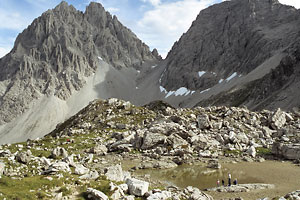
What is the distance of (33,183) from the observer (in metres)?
17.4

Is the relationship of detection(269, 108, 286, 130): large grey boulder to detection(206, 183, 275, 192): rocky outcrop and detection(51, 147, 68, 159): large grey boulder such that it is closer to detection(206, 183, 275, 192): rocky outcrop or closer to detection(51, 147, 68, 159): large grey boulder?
detection(206, 183, 275, 192): rocky outcrop

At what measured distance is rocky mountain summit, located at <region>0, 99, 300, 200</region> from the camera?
18.3 metres

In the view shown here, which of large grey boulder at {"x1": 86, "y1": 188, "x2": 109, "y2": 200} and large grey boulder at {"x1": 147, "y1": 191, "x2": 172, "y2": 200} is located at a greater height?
large grey boulder at {"x1": 86, "y1": 188, "x2": 109, "y2": 200}

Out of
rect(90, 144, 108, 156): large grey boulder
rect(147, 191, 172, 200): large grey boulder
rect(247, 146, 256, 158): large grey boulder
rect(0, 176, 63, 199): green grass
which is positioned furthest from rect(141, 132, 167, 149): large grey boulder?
rect(0, 176, 63, 199): green grass

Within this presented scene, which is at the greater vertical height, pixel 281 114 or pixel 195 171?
pixel 281 114

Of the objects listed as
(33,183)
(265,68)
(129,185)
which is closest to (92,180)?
(129,185)

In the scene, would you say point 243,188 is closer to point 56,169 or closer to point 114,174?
point 114,174

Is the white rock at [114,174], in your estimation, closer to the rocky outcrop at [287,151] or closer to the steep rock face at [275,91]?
the rocky outcrop at [287,151]

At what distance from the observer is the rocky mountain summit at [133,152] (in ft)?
60.2

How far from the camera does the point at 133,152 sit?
44.9 m

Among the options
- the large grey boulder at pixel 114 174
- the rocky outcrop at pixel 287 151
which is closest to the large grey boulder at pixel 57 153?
the large grey boulder at pixel 114 174

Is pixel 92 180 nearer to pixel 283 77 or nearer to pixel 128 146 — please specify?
pixel 128 146

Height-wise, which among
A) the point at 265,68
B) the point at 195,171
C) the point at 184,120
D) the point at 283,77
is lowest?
the point at 195,171

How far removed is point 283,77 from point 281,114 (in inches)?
4163
